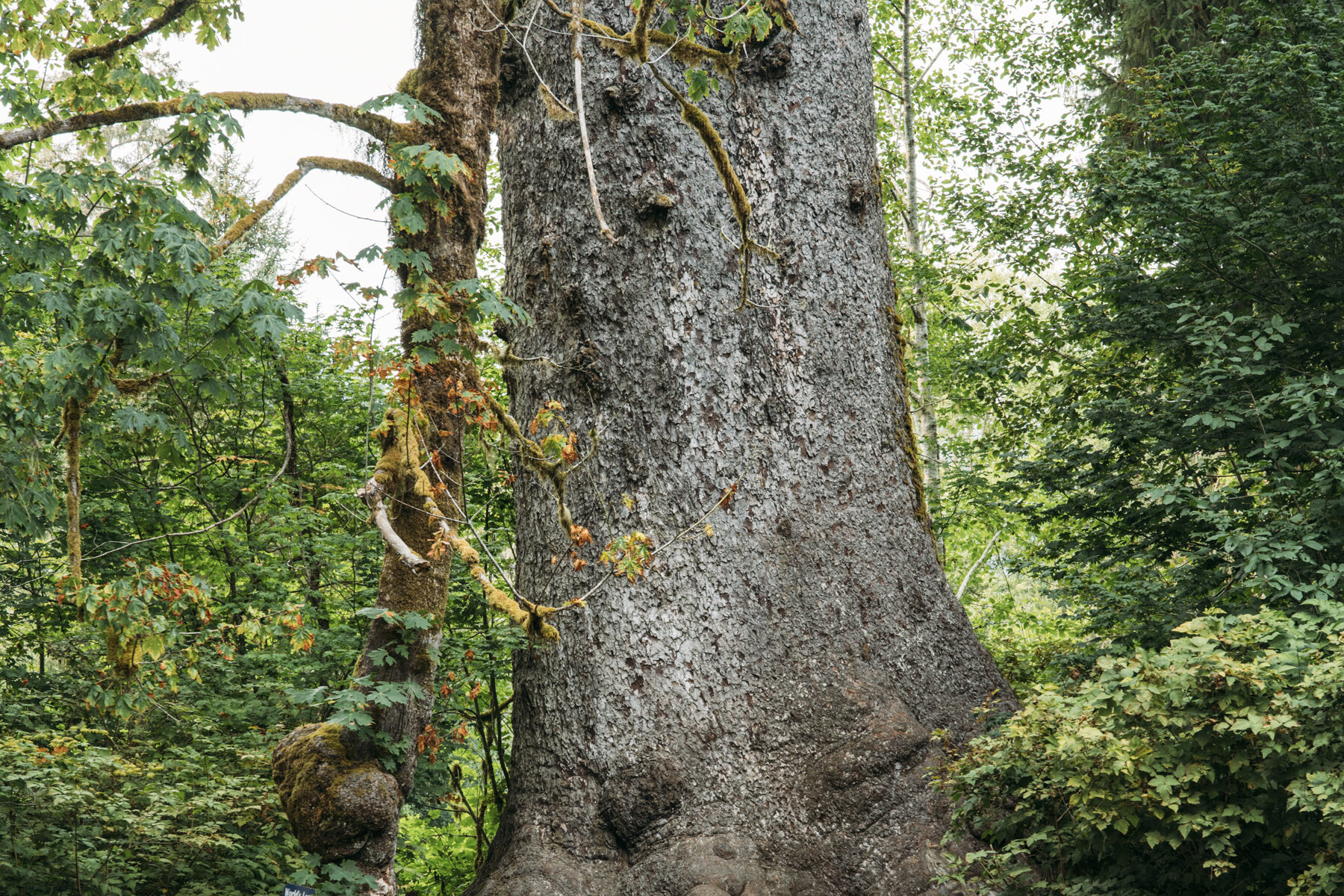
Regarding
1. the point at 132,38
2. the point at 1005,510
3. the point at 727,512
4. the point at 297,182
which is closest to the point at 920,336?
the point at 1005,510

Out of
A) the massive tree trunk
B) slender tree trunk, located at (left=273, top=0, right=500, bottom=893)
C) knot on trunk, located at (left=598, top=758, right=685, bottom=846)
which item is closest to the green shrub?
the massive tree trunk

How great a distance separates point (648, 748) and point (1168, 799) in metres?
1.76

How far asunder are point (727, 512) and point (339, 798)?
1.92 meters

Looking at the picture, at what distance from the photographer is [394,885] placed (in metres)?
3.47

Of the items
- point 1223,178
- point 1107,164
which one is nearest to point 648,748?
point 1223,178

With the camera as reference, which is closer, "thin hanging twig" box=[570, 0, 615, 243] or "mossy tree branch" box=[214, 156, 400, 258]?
"thin hanging twig" box=[570, 0, 615, 243]

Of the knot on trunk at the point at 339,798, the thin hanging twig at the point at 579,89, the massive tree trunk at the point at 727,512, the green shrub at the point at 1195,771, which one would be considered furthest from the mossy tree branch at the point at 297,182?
the green shrub at the point at 1195,771

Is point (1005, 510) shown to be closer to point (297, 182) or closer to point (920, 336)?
point (297, 182)

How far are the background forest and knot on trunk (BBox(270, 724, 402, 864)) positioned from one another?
0.17 m

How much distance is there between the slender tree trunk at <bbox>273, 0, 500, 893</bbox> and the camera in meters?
3.29

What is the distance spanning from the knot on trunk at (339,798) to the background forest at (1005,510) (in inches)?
6.7

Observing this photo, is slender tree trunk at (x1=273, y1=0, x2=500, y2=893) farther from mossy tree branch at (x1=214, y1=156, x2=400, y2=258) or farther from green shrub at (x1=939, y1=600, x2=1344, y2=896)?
green shrub at (x1=939, y1=600, x2=1344, y2=896)

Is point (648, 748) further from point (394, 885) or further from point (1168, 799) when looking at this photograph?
point (1168, 799)

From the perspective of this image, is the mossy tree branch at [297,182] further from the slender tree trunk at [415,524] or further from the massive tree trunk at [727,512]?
the massive tree trunk at [727,512]
